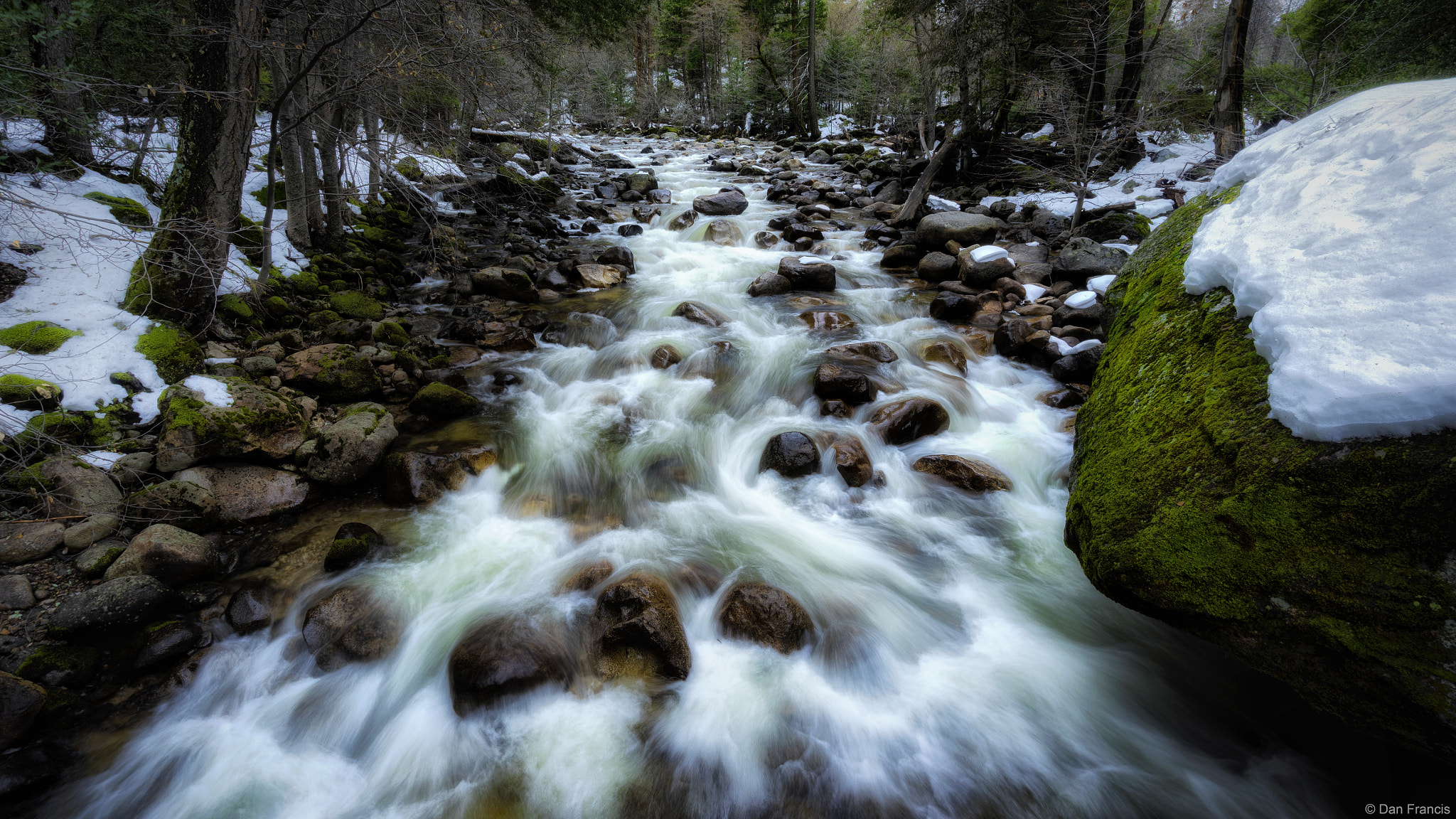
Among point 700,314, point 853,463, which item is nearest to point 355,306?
point 700,314

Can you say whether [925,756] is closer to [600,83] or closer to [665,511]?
[665,511]

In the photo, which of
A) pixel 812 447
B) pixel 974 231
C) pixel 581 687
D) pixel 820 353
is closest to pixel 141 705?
pixel 581 687

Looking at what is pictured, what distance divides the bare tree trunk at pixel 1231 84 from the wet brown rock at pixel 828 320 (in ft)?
23.7

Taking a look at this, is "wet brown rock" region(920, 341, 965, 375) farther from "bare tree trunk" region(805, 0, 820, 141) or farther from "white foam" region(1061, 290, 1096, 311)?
"bare tree trunk" region(805, 0, 820, 141)

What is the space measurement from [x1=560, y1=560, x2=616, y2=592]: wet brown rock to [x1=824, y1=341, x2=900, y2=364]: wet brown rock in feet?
13.3

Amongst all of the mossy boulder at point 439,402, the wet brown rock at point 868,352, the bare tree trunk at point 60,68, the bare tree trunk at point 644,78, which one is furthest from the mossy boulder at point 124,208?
the bare tree trunk at point 644,78

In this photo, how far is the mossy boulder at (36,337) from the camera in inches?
171

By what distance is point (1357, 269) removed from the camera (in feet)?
7.65

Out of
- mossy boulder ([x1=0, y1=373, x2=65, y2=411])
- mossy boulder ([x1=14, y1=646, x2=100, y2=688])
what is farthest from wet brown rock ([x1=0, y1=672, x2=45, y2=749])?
mossy boulder ([x1=0, y1=373, x2=65, y2=411])

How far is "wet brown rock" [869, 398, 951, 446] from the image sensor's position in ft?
17.8

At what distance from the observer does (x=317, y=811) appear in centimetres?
278

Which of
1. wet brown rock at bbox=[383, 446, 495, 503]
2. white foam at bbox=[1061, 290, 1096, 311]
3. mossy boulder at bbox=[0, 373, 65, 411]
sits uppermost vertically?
white foam at bbox=[1061, 290, 1096, 311]

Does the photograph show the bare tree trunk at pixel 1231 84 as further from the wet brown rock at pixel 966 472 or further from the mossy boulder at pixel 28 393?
the mossy boulder at pixel 28 393

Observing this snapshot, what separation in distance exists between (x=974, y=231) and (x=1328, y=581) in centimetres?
941
